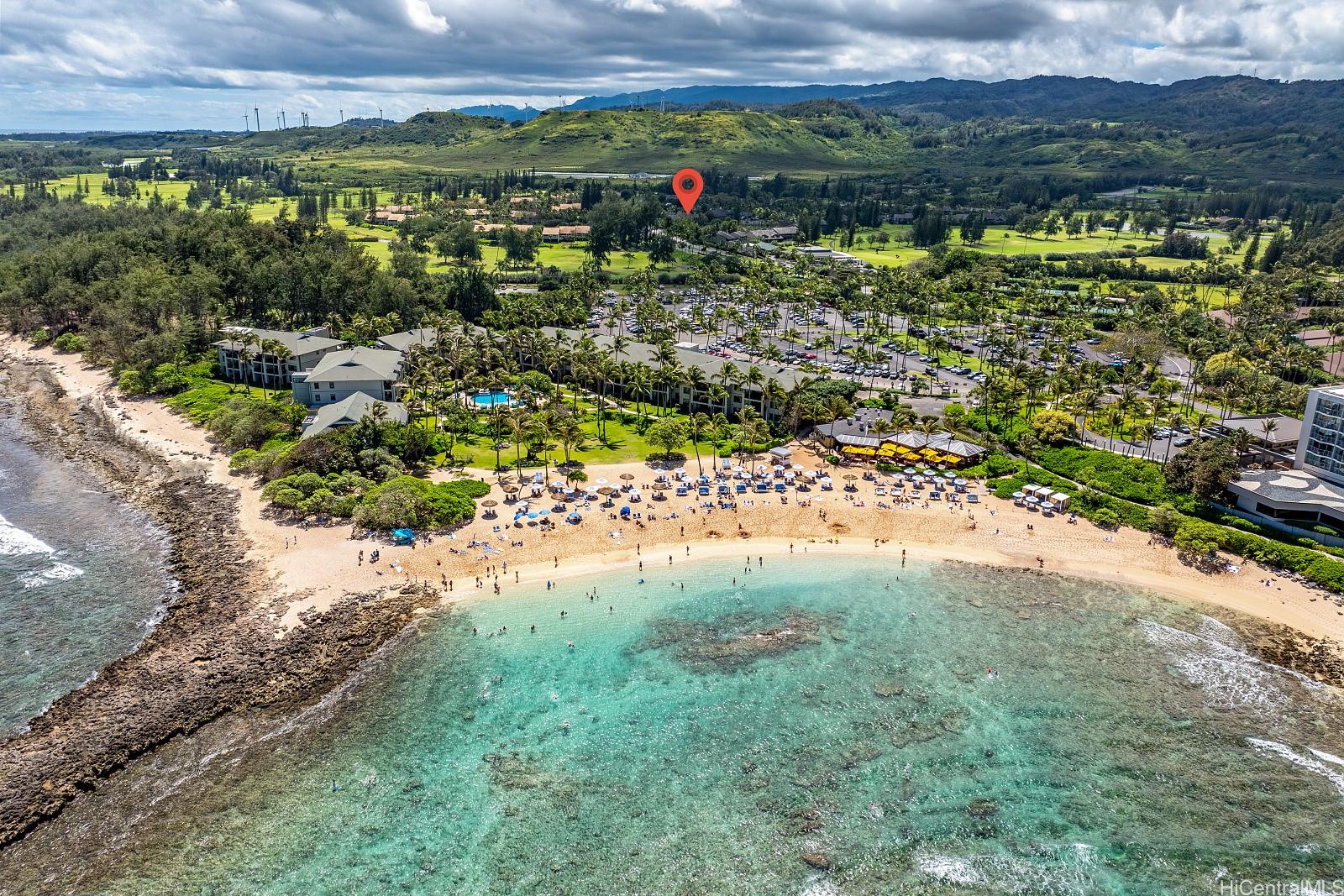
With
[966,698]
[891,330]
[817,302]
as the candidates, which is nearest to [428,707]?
[966,698]

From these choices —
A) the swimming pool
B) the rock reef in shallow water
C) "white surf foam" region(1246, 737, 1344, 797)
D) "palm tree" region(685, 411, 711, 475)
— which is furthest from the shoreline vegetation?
the swimming pool

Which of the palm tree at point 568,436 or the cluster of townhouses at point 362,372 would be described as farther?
the cluster of townhouses at point 362,372

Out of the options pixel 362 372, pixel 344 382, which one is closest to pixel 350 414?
pixel 344 382

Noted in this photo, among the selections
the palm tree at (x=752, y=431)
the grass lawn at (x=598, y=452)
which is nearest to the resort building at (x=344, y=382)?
the grass lawn at (x=598, y=452)

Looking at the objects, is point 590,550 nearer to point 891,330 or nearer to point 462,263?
point 891,330

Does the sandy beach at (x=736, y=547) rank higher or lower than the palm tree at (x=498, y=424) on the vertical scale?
lower

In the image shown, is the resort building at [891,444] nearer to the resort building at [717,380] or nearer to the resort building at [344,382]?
the resort building at [717,380]
